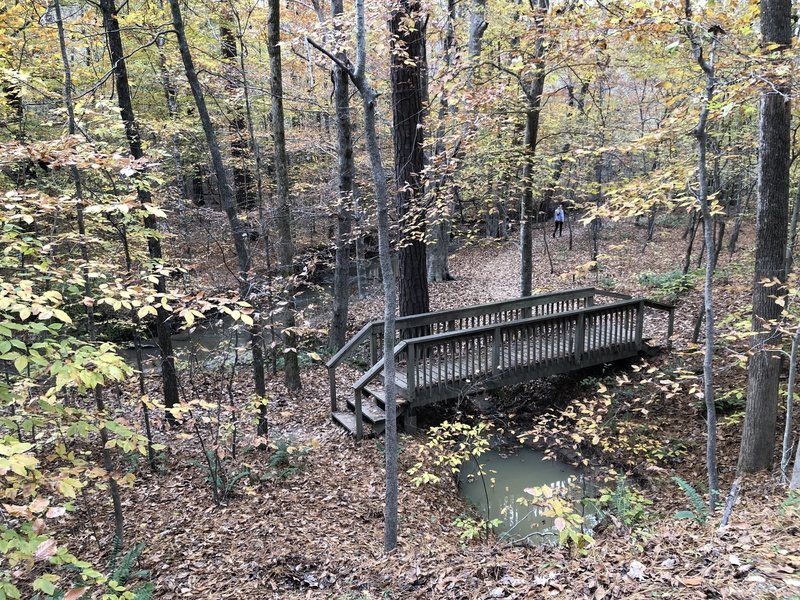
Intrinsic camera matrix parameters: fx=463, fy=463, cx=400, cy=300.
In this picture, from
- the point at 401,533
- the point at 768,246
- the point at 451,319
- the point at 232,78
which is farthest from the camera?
the point at 232,78

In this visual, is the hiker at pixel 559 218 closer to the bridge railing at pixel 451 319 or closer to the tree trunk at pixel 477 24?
the tree trunk at pixel 477 24

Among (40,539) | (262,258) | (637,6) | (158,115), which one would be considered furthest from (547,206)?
(40,539)

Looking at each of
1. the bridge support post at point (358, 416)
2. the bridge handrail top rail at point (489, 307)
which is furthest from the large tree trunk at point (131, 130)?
the bridge handrail top rail at point (489, 307)

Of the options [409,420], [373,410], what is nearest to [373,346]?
[373,410]

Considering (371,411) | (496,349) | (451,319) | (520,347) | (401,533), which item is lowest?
(401,533)

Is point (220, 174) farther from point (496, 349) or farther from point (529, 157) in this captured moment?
point (529, 157)

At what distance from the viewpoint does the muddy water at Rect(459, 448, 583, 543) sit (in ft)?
21.1

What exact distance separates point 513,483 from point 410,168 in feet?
19.2

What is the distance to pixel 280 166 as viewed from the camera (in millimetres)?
8711

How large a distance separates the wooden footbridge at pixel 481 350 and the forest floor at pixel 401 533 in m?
0.56

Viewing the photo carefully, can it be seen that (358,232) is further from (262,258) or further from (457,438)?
(262,258)

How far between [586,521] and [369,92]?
230 inches

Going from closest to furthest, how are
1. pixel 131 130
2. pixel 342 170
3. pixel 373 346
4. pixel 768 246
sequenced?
pixel 768 246 → pixel 131 130 → pixel 373 346 → pixel 342 170

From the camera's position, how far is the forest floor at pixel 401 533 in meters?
3.12
